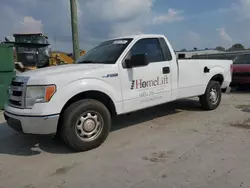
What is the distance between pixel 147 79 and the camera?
16.8 ft

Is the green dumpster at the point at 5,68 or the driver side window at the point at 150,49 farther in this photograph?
the green dumpster at the point at 5,68

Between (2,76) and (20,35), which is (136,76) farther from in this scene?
(20,35)

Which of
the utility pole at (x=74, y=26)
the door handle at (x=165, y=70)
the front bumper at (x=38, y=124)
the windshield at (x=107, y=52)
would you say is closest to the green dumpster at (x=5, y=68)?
the utility pole at (x=74, y=26)

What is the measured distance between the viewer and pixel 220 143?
447cm

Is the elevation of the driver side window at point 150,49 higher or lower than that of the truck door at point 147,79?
higher

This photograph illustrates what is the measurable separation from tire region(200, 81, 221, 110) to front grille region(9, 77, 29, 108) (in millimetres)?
4387

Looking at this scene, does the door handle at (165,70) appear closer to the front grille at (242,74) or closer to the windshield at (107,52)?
the windshield at (107,52)

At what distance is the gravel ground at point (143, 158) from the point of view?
333 cm

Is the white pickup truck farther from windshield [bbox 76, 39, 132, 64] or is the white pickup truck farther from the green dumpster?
→ the green dumpster

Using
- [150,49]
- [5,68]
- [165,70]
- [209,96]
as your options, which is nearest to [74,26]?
[5,68]

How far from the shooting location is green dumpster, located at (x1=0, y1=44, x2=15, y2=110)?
7.66 meters

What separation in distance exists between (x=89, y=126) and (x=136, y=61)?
1.41 metres

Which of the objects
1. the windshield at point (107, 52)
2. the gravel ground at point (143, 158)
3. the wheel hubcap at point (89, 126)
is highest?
the windshield at point (107, 52)

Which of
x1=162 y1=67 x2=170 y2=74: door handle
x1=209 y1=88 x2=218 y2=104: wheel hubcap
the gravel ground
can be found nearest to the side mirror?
x1=162 y1=67 x2=170 y2=74: door handle
